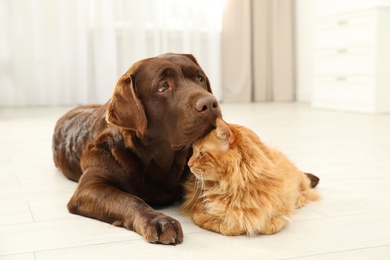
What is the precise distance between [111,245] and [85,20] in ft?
17.9

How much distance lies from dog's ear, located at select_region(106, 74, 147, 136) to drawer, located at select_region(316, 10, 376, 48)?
4298 mm

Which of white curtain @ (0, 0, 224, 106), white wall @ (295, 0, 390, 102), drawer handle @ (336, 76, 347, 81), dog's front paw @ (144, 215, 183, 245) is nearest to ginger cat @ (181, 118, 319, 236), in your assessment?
dog's front paw @ (144, 215, 183, 245)

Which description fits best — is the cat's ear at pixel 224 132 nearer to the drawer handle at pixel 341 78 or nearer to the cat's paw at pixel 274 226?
the cat's paw at pixel 274 226

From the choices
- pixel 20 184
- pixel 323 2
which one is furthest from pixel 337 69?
pixel 20 184

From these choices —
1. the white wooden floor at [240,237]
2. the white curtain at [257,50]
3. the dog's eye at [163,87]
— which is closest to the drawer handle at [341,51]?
the white curtain at [257,50]

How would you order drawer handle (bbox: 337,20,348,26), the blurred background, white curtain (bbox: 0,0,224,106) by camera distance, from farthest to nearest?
1. white curtain (bbox: 0,0,224,106)
2. drawer handle (bbox: 337,20,348,26)
3. the blurred background

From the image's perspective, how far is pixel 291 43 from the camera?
7.31 meters

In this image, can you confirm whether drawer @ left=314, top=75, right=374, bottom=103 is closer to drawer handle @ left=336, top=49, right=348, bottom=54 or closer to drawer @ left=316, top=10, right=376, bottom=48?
drawer handle @ left=336, top=49, right=348, bottom=54

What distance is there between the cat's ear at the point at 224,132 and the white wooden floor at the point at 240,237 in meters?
0.28

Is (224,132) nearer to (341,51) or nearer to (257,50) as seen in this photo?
(341,51)

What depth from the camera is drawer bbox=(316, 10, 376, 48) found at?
536 centimetres

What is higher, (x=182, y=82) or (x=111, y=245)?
(x=182, y=82)

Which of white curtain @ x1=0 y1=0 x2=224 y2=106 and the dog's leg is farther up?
white curtain @ x1=0 y1=0 x2=224 y2=106

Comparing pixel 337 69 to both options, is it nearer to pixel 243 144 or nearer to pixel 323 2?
pixel 323 2
